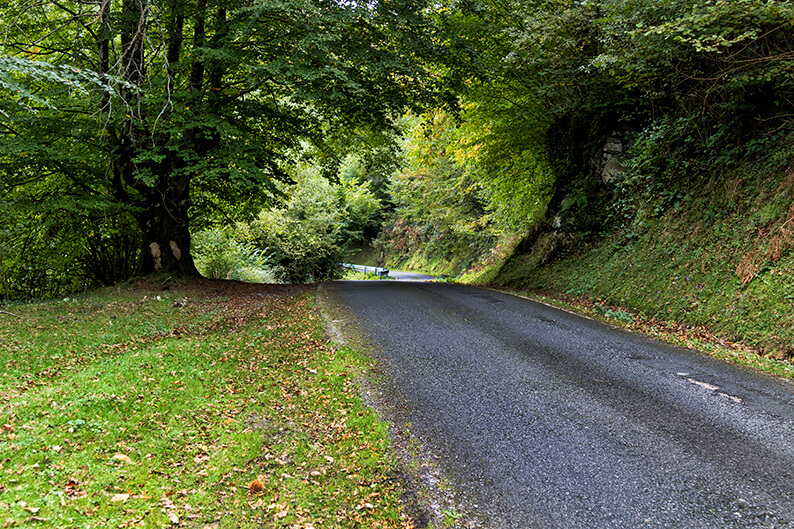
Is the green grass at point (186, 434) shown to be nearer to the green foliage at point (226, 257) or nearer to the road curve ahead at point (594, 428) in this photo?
the road curve ahead at point (594, 428)

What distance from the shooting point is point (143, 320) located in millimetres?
7508

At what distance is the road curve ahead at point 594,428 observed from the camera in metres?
2.83

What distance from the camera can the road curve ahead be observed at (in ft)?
9.29

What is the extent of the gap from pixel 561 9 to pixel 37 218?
12.6m

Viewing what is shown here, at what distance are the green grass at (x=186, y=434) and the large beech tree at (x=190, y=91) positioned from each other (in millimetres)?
3885

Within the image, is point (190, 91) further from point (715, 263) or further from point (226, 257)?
point (715, 263)

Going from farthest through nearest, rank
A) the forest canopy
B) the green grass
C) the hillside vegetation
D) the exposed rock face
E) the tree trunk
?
the exposed rock face → the tree trunk → the forest canopy → the hillside vegetation → the green grass

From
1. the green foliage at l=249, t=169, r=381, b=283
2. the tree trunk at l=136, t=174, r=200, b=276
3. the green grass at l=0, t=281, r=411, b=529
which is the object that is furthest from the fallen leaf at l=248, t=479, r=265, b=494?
the green foliage at l=249, t=169, r=381, b=283

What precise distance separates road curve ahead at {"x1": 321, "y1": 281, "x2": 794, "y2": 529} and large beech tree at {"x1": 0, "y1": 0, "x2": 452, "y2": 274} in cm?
558

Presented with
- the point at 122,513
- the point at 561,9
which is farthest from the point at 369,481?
the point at 561,9

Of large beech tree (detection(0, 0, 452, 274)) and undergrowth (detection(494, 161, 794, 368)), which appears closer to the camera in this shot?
undergrowth (detection(494, 161, 794, 368))

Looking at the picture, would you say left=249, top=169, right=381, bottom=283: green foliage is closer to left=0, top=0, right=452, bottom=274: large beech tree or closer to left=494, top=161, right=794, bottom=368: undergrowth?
left=0, top=0, right=452, bottom=274: large beech tree

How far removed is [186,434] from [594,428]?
3487 mm

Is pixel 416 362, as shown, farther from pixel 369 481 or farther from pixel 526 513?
pixel 526 513
